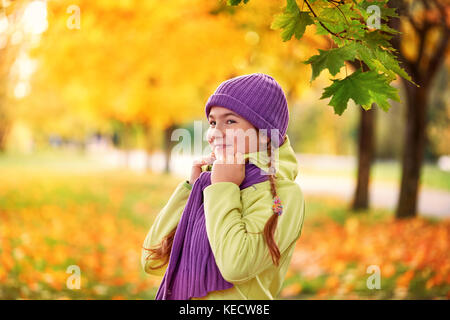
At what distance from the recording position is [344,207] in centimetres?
1000

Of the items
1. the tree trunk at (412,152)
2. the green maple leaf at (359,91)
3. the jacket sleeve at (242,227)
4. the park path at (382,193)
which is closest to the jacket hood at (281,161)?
the jacket sleeve at (242,227)

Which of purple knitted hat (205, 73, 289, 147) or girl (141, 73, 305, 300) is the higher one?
purple knitted hat (205, 73, 289, 147)

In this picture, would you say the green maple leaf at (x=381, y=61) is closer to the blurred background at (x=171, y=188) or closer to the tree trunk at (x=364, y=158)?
the blurred background at (x=171, y=188)

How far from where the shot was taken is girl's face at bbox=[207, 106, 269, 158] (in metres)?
1.52

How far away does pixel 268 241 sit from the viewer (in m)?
1.40

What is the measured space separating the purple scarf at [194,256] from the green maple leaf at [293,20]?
1.70ft

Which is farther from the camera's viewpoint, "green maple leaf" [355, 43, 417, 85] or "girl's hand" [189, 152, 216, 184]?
"girl's hand" [189, 152, 216, 184]

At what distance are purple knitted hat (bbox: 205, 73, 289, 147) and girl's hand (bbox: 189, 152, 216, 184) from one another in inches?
7.5

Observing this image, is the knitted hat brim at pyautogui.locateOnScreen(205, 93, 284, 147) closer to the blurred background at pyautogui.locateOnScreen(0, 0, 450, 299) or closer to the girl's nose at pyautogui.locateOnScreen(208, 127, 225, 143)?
the girl's nose at pyautogui.locateOnScreen(208, 127, 225, 143)

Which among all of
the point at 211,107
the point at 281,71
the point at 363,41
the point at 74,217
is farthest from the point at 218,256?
the point at 74,217

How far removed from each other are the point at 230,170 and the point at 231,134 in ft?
0.43

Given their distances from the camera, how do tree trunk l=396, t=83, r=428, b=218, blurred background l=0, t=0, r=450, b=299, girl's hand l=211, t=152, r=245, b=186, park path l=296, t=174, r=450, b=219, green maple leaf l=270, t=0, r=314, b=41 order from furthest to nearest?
1. park path l=296, t=174, r=450, b=219
2. tree trunk l=396, t=83, r=428, b=218
3. blurred background l=0, t=0, r=450, b=299
4. green maple leaf l=270, t=0, r=314, b=41
5. girl's hand l=211, t=152, r=245, b=186

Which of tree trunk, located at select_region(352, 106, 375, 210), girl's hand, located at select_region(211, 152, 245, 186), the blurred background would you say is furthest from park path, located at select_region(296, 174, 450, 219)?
girl's hand, located at select_region(211, 152, 245, 186)

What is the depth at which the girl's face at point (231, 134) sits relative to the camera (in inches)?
59.8
